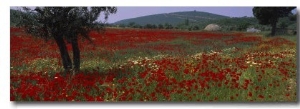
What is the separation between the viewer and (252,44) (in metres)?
7.81

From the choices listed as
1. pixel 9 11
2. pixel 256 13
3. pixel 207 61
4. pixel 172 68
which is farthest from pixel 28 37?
pixel 256 13

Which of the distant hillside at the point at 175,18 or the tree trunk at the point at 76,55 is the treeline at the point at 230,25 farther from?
the tree trunk at the point at 76,55

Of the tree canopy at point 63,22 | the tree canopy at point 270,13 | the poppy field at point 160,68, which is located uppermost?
the tree canopy at point 270,13

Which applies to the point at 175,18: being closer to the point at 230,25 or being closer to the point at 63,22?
the point at 230,25

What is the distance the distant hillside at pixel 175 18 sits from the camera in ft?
24.9

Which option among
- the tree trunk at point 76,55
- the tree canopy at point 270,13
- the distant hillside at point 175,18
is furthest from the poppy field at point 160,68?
the tree canopy at point 270,13

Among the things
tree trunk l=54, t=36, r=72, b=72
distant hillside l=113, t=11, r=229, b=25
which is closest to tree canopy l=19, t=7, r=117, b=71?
tree trunk l=54, t=36, r=72, b=72

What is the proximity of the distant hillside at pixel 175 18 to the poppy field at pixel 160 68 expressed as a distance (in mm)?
194

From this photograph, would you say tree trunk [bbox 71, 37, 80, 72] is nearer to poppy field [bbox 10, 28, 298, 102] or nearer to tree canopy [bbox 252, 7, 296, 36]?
poppy field [bbox 10, 28, 298, 102]

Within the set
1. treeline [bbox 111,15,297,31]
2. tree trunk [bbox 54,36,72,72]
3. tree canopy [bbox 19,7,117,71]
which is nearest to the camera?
tree canopy [bbox 19,7,117,71]

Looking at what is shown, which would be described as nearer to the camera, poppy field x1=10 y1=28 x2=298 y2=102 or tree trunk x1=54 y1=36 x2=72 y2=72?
poppy field x1=10 y1=28 x2=298 y2=102

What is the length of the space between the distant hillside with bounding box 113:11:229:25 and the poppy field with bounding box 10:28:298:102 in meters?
0.19

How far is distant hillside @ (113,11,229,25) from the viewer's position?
7.58m

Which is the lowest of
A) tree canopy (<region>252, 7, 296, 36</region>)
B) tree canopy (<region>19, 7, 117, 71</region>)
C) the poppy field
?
the poppy field
